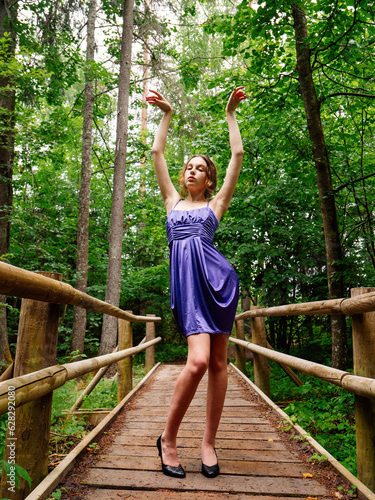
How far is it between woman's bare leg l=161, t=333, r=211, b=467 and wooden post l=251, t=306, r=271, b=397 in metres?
2.05

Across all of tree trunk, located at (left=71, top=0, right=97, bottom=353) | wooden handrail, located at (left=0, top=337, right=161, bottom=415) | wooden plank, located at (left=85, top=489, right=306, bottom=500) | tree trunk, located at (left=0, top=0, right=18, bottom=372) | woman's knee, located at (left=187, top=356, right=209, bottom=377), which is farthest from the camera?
tree trunk, located at (left=71, top=0, right=97, bottom=353)

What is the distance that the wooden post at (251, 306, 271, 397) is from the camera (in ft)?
12.1

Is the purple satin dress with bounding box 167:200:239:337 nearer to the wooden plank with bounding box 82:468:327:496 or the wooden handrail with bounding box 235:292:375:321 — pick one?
the wooden handrail with bounding box 235:292:375:321

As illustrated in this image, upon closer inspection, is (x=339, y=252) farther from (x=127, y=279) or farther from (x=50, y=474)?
(x=127, y=279)

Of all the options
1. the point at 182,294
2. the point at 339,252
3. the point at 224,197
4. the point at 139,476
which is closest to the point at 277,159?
→ the point at 339,252

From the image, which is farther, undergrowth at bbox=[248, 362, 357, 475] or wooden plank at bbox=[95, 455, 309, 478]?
undergrowth at bbox=[248, 362, 357, 475]

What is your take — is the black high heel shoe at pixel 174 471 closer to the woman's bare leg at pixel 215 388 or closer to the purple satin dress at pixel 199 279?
the woman's bare leg at pixel 215 388

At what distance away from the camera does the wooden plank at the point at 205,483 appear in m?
1.67

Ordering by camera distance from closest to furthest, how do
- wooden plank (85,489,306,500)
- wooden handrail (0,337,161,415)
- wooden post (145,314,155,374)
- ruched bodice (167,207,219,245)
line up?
wooden handrail (0,337,161,415), wooden plank (85,489,306,500), ruched bodice (167,207,219,245), wooden post (145,314,155,374)

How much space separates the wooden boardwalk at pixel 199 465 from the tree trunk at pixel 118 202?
175 inches

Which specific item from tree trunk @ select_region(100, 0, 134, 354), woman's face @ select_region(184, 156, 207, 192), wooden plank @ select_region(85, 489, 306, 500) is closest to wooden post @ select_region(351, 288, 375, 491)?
wooden plank @ select_region(85, 489, 306, 500)

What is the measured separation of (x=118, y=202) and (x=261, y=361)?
5.18m

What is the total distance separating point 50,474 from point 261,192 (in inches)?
207

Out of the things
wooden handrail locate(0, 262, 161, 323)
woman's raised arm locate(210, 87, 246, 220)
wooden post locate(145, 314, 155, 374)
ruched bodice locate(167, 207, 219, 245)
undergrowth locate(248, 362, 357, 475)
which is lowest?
undergrowth locate(248, 362, 357, 475)
